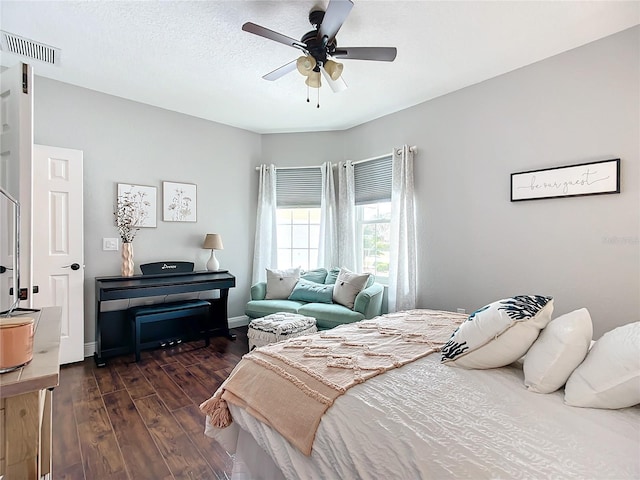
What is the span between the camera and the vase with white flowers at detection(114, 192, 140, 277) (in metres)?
3.45

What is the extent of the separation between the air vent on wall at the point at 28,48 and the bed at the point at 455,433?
3.20 m


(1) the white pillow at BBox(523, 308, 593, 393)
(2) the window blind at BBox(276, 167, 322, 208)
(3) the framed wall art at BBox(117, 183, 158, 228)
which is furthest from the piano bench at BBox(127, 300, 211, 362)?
(1) the white pillow at BBox(523, 308, 593, 393)

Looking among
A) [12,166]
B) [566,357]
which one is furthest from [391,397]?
[12,166]

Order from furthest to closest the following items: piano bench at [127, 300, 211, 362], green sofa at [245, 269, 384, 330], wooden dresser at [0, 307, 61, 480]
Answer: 1. green sofa at [245, 269, 384, 330]
2. piano bench at [127, 300, 211, 362]
3. wooden dresser at [0, 307, 61, 480]

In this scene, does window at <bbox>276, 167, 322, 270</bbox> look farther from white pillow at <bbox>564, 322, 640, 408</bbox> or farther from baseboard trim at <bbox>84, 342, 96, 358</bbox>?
white pillow at <bbox>564, 322, 640, 408</bbox>

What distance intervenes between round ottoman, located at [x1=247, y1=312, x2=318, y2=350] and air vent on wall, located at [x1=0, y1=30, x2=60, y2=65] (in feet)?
9.45

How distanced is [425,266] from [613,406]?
2.60m

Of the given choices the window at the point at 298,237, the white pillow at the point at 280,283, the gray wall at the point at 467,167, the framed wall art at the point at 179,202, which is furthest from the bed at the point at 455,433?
the window at the point at 298,237

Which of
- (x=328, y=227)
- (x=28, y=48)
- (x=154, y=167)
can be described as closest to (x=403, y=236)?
(x=328, y=227)

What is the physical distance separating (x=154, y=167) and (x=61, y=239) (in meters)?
1.23

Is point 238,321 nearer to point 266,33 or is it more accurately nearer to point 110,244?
point 110,244

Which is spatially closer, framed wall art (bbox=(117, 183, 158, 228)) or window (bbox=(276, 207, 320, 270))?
framed wall art (bbox=(117, 183, 158, 228))

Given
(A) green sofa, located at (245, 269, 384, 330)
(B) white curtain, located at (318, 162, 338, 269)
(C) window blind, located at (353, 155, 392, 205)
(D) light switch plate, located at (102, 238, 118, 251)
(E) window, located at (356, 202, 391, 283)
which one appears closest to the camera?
(A) green sofa, located at (245, 269, 384, 330)

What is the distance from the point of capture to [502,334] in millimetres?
1281
